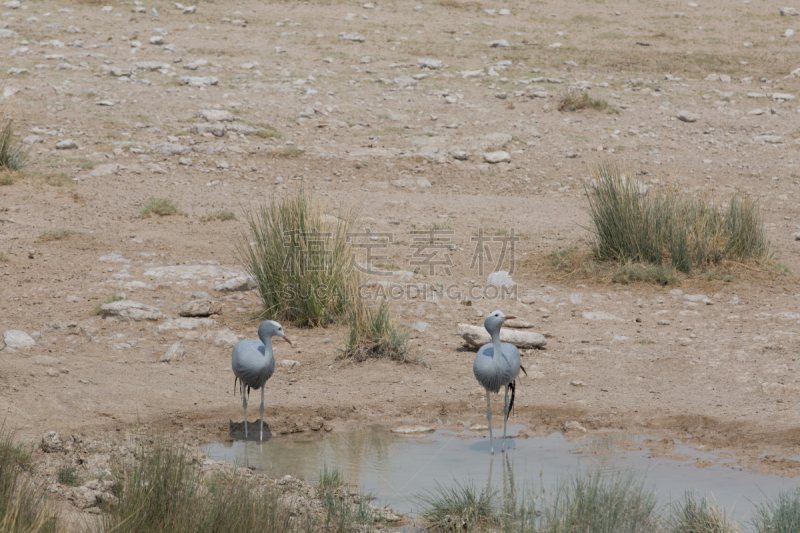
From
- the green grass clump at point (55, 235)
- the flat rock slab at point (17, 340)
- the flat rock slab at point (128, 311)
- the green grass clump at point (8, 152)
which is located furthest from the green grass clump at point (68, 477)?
the green grass clump at point (8, 152)

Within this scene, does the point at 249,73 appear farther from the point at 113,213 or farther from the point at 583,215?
the point at 583,215

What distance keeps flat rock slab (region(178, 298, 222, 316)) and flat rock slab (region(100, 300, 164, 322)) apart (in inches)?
9.8

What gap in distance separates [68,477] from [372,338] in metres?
3.21

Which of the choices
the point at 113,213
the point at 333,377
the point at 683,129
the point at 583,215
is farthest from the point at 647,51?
the point at 333,377

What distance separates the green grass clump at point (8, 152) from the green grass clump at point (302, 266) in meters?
5.56

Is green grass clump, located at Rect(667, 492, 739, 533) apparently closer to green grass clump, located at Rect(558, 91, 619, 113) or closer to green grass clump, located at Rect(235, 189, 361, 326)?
green grass clump, located at Rect(235, 189, 361, 326)

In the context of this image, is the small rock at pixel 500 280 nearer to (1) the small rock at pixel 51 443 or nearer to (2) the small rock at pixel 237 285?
(2) the small rock at pixel 237 285

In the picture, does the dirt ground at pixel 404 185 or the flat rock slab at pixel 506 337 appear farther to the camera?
the flat rock slab at pixel 506 337

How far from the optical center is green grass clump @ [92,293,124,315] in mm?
7848

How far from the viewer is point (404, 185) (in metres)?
12.9

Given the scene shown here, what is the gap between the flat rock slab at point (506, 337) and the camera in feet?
24.6

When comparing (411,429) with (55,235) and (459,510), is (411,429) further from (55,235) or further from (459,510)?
(55,235)

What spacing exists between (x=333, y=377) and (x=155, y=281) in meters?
2.73

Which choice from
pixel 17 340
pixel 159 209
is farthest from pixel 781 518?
pixel 159 209
